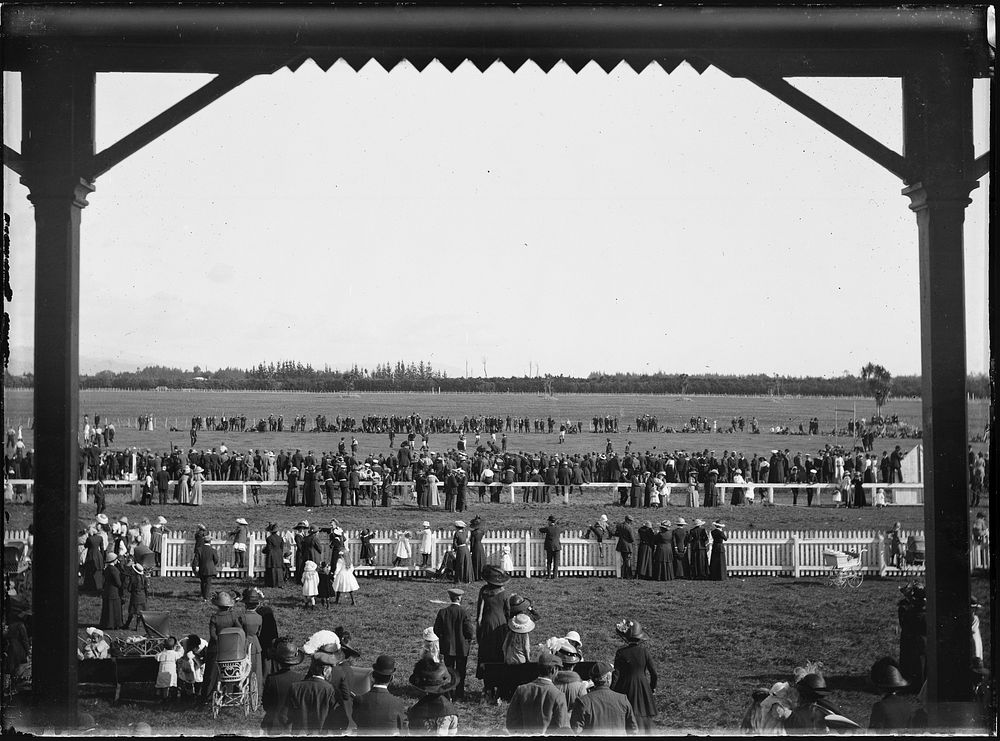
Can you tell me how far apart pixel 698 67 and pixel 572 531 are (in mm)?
8804

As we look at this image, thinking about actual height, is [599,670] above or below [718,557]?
above

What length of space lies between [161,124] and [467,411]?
738cm

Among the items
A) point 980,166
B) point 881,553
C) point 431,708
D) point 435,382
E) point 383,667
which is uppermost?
point 980,166

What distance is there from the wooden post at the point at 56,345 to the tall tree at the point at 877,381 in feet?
22.2

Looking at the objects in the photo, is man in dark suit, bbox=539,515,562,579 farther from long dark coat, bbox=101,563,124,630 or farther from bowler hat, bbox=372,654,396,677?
bowler hat, bbox=372,654,396,677

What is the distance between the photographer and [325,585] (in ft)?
32.8

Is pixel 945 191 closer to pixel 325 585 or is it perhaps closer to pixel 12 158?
pixel 12 158

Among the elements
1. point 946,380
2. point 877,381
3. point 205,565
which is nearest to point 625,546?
point 877,381

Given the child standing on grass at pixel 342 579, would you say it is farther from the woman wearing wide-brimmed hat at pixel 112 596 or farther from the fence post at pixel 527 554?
the fence post at pixel 527 554

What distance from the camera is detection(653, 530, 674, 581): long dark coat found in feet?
38.3

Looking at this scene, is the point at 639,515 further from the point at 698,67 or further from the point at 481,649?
the point at 698,67

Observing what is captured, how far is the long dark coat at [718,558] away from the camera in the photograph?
11.6 meters

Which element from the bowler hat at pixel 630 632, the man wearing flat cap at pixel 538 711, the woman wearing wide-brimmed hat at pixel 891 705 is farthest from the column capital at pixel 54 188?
the woman wearing wide-brimmed hat at pixel 891 705

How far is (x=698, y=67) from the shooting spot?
5.21 metres
